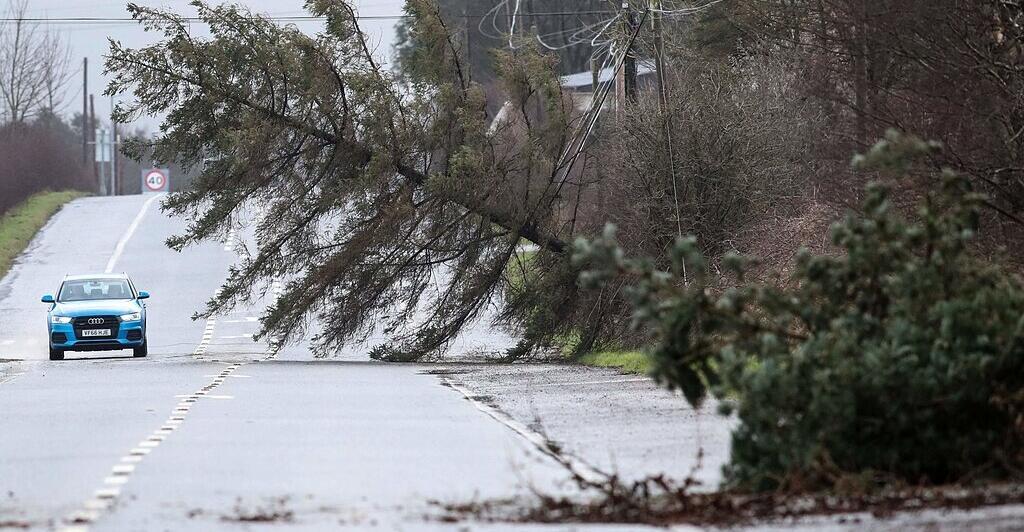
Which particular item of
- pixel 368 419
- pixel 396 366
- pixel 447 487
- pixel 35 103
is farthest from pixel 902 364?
pixel 35 103

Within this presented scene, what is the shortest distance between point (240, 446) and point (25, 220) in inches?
2225

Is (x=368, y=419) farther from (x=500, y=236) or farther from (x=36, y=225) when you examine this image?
(x=36, y=225)

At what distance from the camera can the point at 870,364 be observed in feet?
36.7

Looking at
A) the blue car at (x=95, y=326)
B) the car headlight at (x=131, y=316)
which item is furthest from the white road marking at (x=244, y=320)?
the car headlight at (x=131, y=316)

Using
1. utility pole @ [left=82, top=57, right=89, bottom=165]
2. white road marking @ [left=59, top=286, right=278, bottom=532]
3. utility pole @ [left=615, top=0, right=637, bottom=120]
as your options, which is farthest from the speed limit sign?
white road marking @ [left=59, top=286, right=278, bottom=532]

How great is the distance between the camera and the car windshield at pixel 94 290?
35062mm

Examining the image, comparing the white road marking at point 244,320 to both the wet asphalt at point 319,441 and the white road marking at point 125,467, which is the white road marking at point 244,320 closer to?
the wet asphalt at point 319,441

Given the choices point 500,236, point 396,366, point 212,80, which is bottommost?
point 396,366

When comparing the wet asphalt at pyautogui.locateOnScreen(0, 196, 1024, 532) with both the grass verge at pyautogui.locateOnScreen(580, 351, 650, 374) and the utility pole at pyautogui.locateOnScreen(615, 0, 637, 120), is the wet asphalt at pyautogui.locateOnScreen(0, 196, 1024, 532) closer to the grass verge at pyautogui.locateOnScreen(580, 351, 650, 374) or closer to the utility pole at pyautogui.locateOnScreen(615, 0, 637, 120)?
the grass verge at pyautogui.locateOnScreen(580, 351, 650, 374)

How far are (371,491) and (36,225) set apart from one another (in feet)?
194

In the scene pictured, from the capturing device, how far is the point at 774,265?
29.2m

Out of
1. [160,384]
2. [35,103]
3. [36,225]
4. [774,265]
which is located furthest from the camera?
[35,103]

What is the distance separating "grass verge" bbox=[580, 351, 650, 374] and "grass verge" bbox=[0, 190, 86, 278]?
28.2 metres

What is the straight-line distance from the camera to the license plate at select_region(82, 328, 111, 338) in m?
33.3
